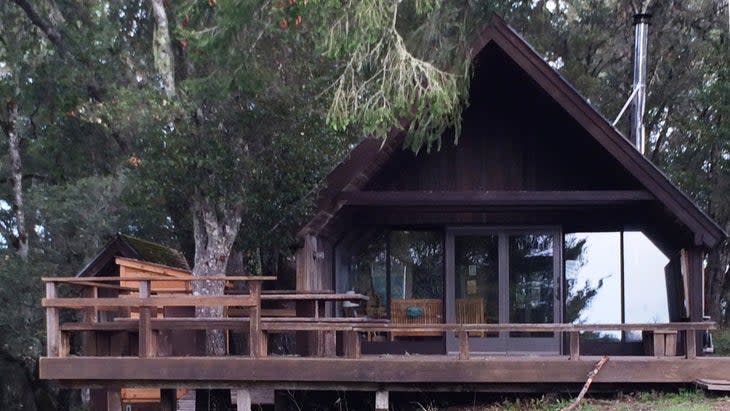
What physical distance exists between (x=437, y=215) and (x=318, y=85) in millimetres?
3030

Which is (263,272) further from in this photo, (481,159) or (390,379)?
(390,379)

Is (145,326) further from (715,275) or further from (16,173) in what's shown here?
(715,275)

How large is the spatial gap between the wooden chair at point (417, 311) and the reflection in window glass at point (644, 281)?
3.10 meters

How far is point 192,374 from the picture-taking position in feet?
36.4

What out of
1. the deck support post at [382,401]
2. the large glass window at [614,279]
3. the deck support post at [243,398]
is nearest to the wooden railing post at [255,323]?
the deck support post at [243,398]

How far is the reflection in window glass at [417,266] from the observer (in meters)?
15.1

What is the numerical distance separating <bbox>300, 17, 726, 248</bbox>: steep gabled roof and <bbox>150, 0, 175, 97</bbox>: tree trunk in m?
3.23

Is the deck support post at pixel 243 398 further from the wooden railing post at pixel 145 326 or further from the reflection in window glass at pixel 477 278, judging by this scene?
the reflection in window glass at pixel 477 278

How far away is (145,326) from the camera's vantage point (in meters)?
11.0

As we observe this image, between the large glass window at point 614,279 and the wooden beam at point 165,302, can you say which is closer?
the wooden beam at point 165,302

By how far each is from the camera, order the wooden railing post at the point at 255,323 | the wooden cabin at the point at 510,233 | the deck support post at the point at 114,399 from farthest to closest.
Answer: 1. the wooden cabin at the point at 510,233
2. the deck support post at the point at 114,399
3. the wooden railing post at the point at 255,323

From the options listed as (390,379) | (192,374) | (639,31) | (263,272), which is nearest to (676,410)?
(390,379)

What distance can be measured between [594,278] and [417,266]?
2919mm

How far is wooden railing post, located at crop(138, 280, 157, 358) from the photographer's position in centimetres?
1096
